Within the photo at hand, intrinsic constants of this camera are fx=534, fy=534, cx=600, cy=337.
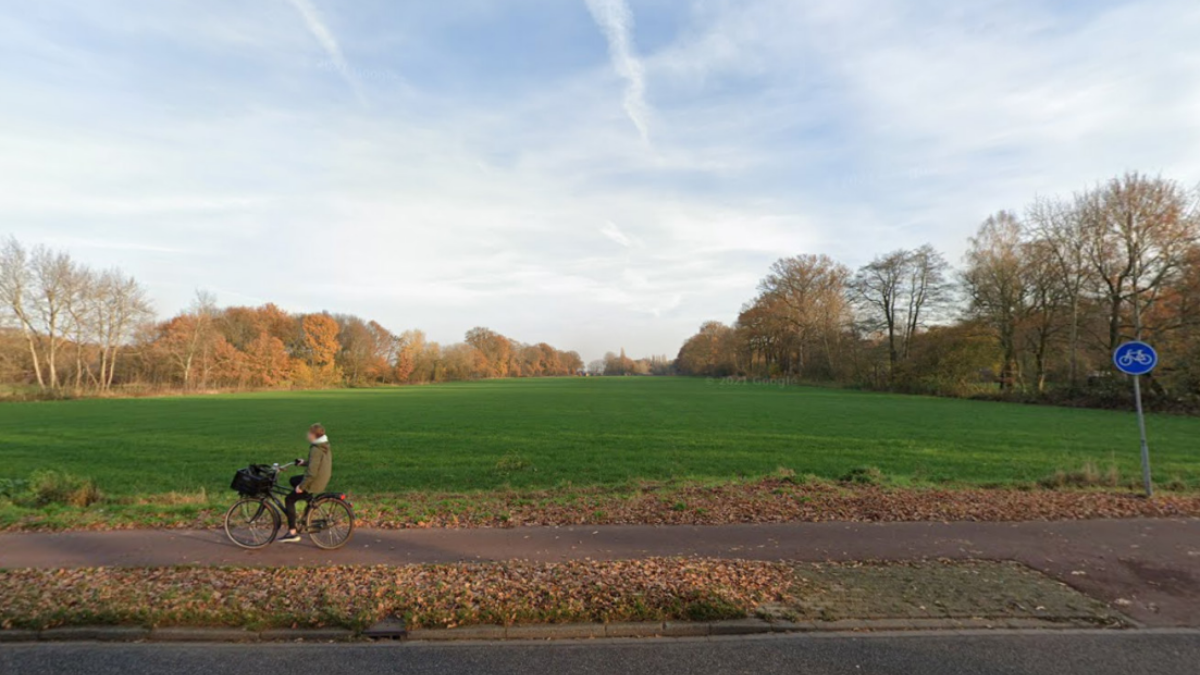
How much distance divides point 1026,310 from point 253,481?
57.9 meters

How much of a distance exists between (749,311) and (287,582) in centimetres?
8689

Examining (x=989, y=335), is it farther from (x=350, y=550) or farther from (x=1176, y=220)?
(x=350, y=550)

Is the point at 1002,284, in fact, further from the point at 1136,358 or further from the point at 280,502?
the point at 280,502

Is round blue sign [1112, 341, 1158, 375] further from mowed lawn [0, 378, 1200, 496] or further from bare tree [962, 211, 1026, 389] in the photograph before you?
bare tree [962, 211, 1026, 389]

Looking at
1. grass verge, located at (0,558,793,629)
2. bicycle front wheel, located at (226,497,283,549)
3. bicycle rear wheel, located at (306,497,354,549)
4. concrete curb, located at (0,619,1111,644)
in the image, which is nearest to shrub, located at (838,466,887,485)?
grass verge, located at (0,558,793,629)

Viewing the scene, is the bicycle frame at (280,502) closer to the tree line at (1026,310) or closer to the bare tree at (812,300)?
the tree line at (1026,310)

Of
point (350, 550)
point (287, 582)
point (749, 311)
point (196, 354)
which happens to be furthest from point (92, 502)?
point (749, 311)

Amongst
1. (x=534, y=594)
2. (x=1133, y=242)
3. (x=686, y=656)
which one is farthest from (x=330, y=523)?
(x=1133, y=242)

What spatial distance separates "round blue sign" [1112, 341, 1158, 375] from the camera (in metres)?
9.05

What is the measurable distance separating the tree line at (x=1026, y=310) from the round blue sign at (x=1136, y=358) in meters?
32.0

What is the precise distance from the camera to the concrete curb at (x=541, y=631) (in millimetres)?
4582

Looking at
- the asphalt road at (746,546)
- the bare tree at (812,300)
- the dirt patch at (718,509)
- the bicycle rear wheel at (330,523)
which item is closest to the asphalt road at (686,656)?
the asphalt road at (746,546)

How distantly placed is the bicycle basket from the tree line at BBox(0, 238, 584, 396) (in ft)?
219

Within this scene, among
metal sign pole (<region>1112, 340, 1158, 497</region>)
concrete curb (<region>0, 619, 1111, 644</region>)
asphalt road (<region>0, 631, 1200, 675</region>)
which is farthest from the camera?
metal sign pole (<region>1112, 340, 1158, 497</region>)
